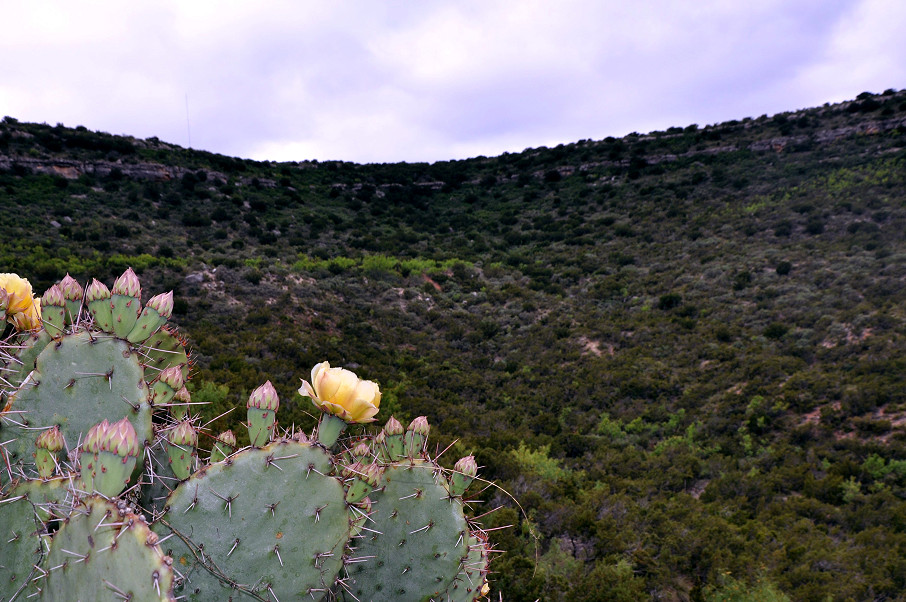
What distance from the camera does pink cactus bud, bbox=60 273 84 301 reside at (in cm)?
174

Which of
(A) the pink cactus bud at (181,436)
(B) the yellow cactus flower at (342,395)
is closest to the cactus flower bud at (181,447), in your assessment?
(A) the pink cactus bud at (181,436)

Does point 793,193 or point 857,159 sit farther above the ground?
point 857,159

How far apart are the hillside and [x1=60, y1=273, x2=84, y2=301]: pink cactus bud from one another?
3763mm

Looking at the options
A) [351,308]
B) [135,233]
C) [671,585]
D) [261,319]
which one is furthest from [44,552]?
[135,233]

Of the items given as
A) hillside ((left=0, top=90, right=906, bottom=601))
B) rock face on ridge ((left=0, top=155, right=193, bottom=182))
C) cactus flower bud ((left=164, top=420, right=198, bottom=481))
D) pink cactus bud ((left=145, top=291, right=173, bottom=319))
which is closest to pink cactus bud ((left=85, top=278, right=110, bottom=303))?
pink cactus bud ((left=145, top=291, right=173, bottom=319))

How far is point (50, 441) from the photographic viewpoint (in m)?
1.33

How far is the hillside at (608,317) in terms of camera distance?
17.8ft

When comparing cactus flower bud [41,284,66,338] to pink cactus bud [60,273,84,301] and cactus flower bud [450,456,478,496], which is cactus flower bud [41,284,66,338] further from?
cactus flower bud [450,456,478,496]

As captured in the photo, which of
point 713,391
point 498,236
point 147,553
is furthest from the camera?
point 498,236

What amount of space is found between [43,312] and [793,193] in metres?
22.9

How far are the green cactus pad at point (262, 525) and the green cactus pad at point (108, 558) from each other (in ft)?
0.95

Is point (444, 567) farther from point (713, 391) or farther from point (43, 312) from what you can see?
point (713, 391)

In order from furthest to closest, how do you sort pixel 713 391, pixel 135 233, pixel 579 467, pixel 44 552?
pixel 135 233
pixel 713 391
pixel 579 467
pixel 44 552

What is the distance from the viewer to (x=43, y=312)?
1.71 meters
